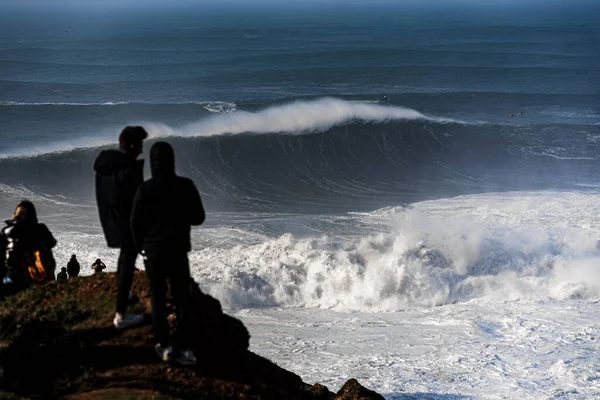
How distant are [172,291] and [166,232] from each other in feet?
1.48

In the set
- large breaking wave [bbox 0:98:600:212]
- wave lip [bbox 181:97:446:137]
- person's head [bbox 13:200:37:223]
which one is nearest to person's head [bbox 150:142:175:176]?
person's head [bbox 13:200:37:223]

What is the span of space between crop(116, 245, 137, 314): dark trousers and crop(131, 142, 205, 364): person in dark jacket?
0.32m

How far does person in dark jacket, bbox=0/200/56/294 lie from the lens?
661 centimetres

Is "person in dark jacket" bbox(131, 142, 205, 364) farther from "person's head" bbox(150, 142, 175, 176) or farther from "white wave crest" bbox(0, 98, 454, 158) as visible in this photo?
"white wave crest" bbox(0, 98, 454, 158)

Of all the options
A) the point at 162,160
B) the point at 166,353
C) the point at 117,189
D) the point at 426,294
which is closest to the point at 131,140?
the point at 117,189

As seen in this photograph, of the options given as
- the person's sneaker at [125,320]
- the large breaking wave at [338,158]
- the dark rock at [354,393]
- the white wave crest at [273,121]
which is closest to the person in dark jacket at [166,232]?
the person's sneaker at [125,320]

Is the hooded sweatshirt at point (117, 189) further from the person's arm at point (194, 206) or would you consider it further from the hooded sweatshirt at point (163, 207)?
the person's arm at point (194, 206)

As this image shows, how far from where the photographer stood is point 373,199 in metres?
26.0

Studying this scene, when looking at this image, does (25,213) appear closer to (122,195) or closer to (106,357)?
(122,195)

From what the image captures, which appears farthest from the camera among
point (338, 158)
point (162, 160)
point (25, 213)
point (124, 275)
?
point (338, 158)

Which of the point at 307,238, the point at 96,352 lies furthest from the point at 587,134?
the point at 96,352

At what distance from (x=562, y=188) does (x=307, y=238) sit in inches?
416

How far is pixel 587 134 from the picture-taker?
3738 cm

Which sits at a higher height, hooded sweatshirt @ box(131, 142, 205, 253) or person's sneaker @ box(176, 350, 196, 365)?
hooded sweatshirt @ box(131, 142, 205, 253)
